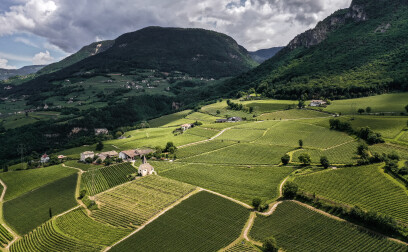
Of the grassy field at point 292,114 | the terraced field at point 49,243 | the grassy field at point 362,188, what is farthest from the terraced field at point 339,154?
the terraced field at point 49,243

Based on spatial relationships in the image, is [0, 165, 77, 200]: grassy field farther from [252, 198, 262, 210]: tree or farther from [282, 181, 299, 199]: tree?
[282, 181, 299, 199]: tree

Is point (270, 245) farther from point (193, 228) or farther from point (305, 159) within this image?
point (305, 159)

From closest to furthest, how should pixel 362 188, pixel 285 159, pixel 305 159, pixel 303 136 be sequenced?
1. pixel 362 188
2. pixel 305 159
3. pixel 285 159
4. pixel 303 136

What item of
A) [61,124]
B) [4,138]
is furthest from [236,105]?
[4,138]

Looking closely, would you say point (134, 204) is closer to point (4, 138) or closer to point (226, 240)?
point (226, 240)

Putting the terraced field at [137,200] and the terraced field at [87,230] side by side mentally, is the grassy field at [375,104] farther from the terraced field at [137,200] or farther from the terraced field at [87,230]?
the terraced field at [87,230]

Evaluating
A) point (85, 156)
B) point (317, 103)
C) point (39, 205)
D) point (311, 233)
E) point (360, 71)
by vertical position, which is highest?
point (360, 71)

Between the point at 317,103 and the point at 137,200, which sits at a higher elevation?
the point at 317,103

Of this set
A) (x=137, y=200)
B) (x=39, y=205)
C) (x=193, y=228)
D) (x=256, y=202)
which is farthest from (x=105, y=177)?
(x=256, y=202)
